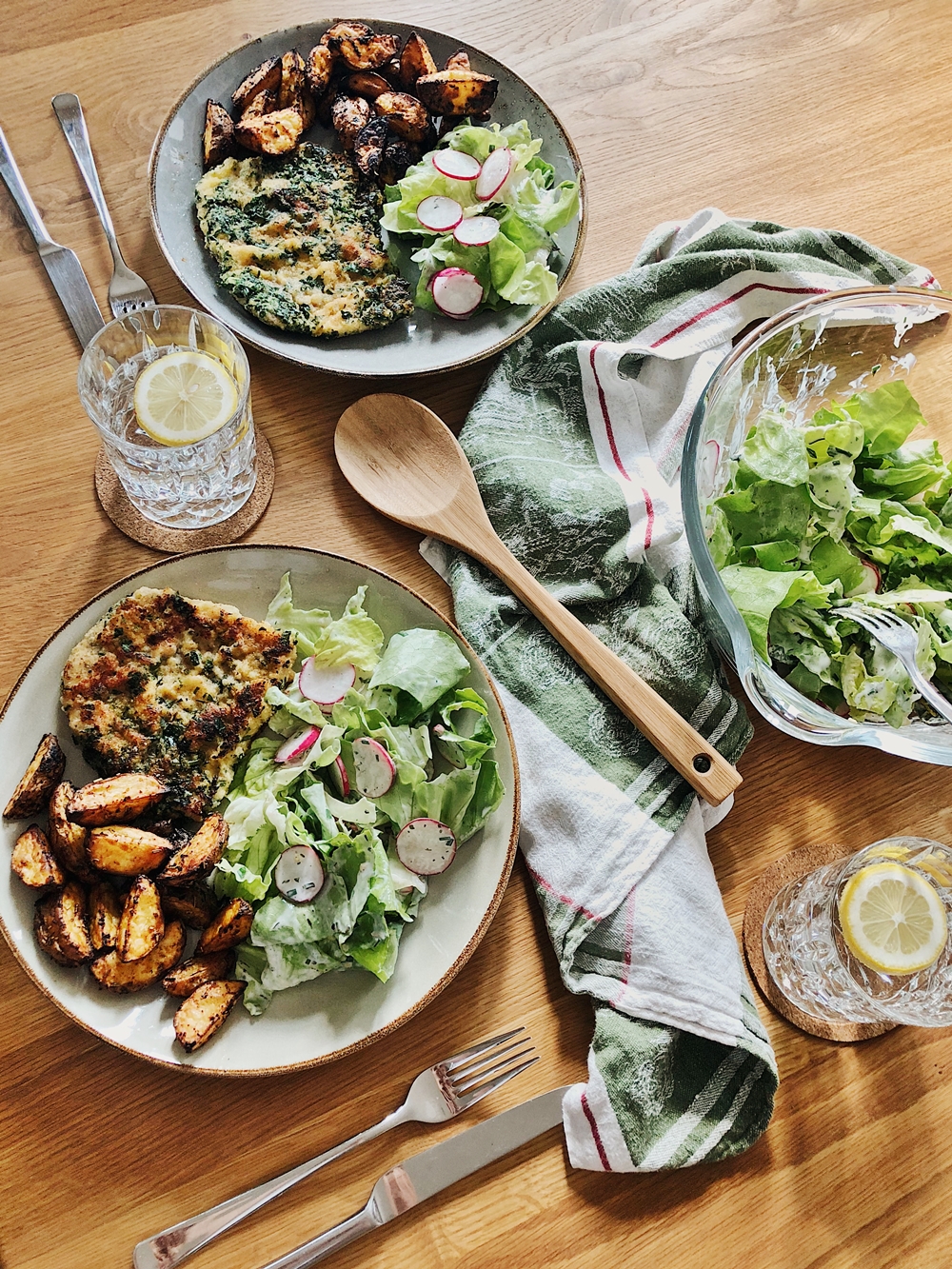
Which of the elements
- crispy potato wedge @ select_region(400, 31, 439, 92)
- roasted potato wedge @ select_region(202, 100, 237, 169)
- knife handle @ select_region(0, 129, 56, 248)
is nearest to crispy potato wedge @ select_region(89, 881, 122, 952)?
knife handle @ select_region(0, 129, 56, 248)

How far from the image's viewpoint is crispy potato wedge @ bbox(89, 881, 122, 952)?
1.47m

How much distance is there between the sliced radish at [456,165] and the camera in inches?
74.9

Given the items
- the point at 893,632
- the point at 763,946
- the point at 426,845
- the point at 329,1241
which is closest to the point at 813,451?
the point at 893,632

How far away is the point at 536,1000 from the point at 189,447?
3.33 ft

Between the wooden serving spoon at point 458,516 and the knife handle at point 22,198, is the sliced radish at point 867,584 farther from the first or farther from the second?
the knife handle at point 22,198

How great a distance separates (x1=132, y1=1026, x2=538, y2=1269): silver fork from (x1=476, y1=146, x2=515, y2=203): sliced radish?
146 centimetres

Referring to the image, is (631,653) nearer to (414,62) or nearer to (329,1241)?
(329,1241)

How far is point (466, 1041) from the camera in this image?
161 cm

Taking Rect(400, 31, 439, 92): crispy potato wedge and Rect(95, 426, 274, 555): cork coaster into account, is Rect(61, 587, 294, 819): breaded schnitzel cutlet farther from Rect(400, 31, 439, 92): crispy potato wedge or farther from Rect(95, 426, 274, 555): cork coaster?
Rect(400, 31, 439, 92): crispy potato wedge

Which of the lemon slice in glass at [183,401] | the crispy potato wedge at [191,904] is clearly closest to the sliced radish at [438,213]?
the lemon slice in glass at [183,401]

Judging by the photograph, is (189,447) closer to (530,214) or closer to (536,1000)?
(530,214)

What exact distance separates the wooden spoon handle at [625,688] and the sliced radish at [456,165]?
2.26 feet

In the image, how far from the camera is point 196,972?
149cm

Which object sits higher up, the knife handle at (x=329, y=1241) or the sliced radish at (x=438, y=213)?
the sliced radish at (x=438, y=213)
